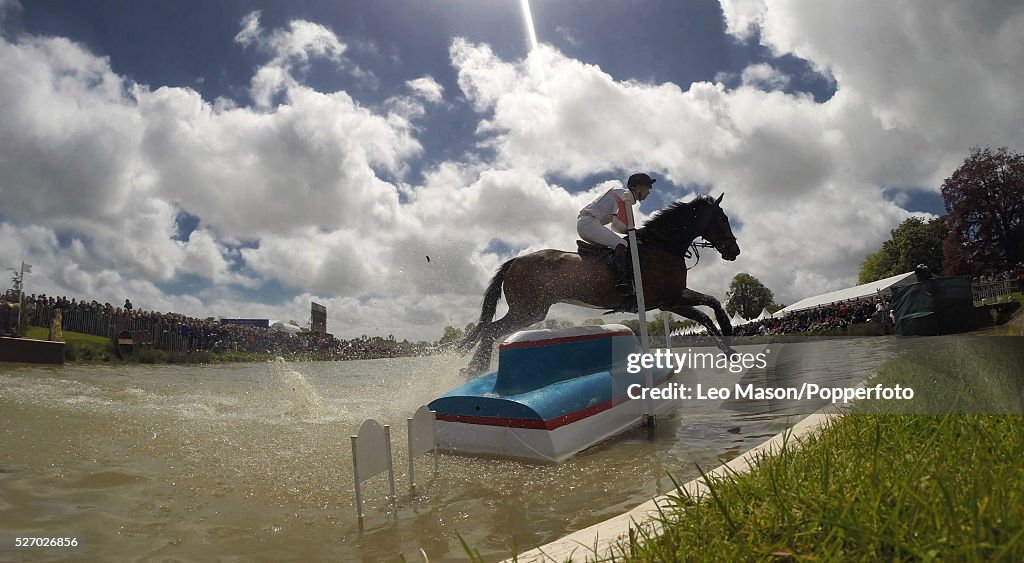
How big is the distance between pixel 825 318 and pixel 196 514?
92.3 feet

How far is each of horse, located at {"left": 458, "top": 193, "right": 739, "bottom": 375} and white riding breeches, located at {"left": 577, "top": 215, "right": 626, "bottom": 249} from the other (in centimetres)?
28

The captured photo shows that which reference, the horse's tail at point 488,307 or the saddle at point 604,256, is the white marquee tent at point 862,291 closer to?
the saddle at point 604,256

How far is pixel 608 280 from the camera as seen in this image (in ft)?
21.6

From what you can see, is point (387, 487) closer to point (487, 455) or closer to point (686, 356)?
point (487, 455)

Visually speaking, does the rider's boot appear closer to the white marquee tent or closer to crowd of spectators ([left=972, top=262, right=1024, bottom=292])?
crowd of spectators ([left=972, top=262, right=1024, bottom=292])

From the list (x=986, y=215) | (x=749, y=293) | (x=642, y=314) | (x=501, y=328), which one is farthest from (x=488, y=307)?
(x=749, y=293)

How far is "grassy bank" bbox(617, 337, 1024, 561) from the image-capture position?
125 cm

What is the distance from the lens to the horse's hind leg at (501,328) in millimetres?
7070

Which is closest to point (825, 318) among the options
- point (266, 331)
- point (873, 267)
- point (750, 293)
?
point (266, 331)

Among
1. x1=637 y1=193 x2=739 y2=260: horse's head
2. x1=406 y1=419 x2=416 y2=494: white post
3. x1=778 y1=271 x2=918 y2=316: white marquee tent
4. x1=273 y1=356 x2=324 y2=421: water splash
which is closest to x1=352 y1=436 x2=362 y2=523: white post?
x1=406 y1=419 x2=416 y2=494: white post

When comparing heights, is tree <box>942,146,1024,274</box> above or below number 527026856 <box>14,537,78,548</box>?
above

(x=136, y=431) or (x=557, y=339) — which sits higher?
(x=557, y=339)

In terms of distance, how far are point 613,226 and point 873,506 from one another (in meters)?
5.52

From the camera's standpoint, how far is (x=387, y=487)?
3912 millimetres
